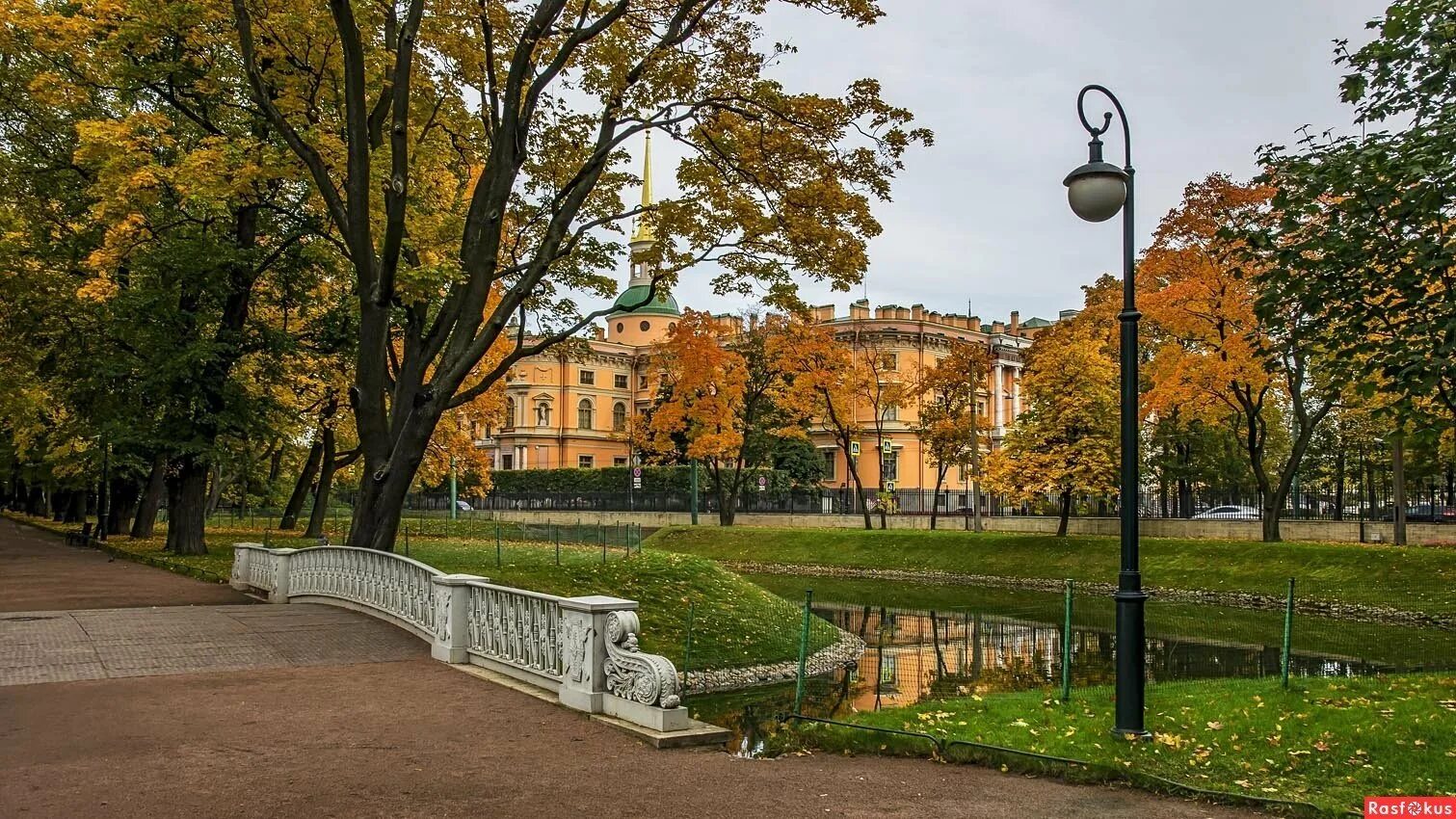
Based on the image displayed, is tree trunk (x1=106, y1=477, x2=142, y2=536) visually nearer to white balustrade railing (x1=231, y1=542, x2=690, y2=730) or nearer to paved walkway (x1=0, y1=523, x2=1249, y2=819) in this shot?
white balustrade railing (x1=231, y1=542, x2=690, y2=730)

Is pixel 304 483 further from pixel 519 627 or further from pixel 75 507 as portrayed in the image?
pixel 519 627

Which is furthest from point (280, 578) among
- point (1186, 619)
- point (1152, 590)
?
point (1152, 590)

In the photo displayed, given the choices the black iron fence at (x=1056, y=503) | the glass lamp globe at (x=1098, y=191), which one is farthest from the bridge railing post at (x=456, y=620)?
the black iron fence at (x=1056, y=503)

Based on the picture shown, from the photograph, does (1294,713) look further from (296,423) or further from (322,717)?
(296,423)

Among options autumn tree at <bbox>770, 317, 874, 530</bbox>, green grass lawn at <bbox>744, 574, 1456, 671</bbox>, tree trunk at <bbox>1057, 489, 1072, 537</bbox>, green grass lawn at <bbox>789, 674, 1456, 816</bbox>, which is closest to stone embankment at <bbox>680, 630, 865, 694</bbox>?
green grass lawn at <bbox>789, 674, 1456, 816</bbox>

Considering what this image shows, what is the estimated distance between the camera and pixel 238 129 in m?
25.0

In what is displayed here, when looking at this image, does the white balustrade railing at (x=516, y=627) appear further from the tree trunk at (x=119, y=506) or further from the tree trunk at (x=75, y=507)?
the tree trunk at (x=75, y=507)

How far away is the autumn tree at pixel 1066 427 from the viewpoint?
37.1 m

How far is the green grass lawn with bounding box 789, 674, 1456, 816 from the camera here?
8.12 m

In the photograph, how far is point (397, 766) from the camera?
8547 millimetres

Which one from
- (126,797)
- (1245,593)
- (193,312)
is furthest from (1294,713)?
(193,312)

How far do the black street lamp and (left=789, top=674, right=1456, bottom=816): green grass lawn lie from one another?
1.52 ft

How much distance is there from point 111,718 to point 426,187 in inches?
600

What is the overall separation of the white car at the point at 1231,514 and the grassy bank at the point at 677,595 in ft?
→ 75.3
